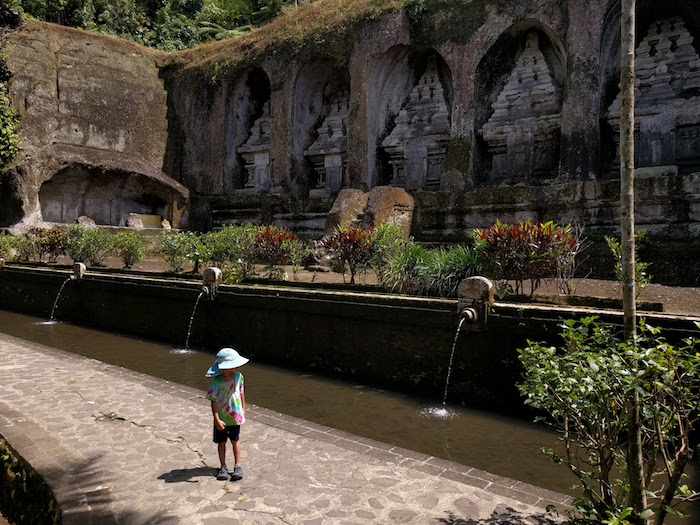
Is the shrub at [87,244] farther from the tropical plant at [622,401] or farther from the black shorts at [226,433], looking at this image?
the tropical plant at [622,401]

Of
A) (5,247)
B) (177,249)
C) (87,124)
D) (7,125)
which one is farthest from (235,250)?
(87,124)

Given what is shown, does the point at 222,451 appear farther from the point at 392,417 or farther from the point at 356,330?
the point at 356,330

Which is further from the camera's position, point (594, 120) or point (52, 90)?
point (52, 90)

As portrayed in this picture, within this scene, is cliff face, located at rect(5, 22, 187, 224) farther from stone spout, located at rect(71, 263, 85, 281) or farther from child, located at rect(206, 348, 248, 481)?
child, located at rect(206, 348, 248, 481)

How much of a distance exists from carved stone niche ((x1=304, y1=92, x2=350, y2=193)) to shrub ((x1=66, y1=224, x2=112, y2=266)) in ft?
27.1

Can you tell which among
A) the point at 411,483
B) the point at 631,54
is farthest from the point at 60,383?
the point at 631,54

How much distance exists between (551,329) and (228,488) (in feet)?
11.7

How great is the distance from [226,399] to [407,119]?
16.1 meters

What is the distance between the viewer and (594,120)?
45.1ft

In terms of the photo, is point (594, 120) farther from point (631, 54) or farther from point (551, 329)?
point (631, 54)

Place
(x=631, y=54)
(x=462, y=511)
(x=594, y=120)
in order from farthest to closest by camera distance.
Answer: (x=594, y=120) → (x=462, y=511) → (x=631, y=54)

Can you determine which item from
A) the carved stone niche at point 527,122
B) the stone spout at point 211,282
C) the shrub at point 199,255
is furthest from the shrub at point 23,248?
the carved stone niche at point 527,122

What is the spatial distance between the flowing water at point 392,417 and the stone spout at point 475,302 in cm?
96

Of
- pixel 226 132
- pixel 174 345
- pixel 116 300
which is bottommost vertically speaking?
pixel 174 345
